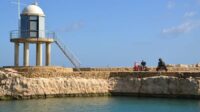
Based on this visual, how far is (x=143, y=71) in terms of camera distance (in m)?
43.2

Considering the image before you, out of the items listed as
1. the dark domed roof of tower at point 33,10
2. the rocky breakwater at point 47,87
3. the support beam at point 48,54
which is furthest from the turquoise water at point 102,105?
the dark domed roof of tower at point 33,10

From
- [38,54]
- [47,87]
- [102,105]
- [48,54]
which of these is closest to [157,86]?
[102,105]

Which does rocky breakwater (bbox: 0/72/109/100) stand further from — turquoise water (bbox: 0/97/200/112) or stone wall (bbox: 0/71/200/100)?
turquoise water (bbox: 0/97/200/112)

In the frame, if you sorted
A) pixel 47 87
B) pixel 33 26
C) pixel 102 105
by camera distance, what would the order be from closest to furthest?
pixel 102 105 < pixel 47 87 < pixel 33 26

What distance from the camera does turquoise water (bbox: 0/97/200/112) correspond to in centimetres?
3253

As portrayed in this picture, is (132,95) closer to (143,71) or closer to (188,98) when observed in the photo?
(143,71)

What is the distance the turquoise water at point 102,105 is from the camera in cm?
3253

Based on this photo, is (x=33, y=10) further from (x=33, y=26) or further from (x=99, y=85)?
(x=99, y=85)

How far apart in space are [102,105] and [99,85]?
7.39 m

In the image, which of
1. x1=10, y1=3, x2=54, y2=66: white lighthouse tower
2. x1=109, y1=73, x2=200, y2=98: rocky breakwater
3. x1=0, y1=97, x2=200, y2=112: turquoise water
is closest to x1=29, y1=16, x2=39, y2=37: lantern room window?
x1=10, y1=3, x2=54, y2=66: white lighthouse tower

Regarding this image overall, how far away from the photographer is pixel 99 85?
4250 centimetres

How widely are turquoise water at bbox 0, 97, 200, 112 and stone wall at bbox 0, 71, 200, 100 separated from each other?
52.3 inches

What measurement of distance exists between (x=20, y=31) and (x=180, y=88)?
57.0 ft

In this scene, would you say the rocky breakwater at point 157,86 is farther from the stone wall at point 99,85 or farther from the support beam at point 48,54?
the support beam at point 48,54
